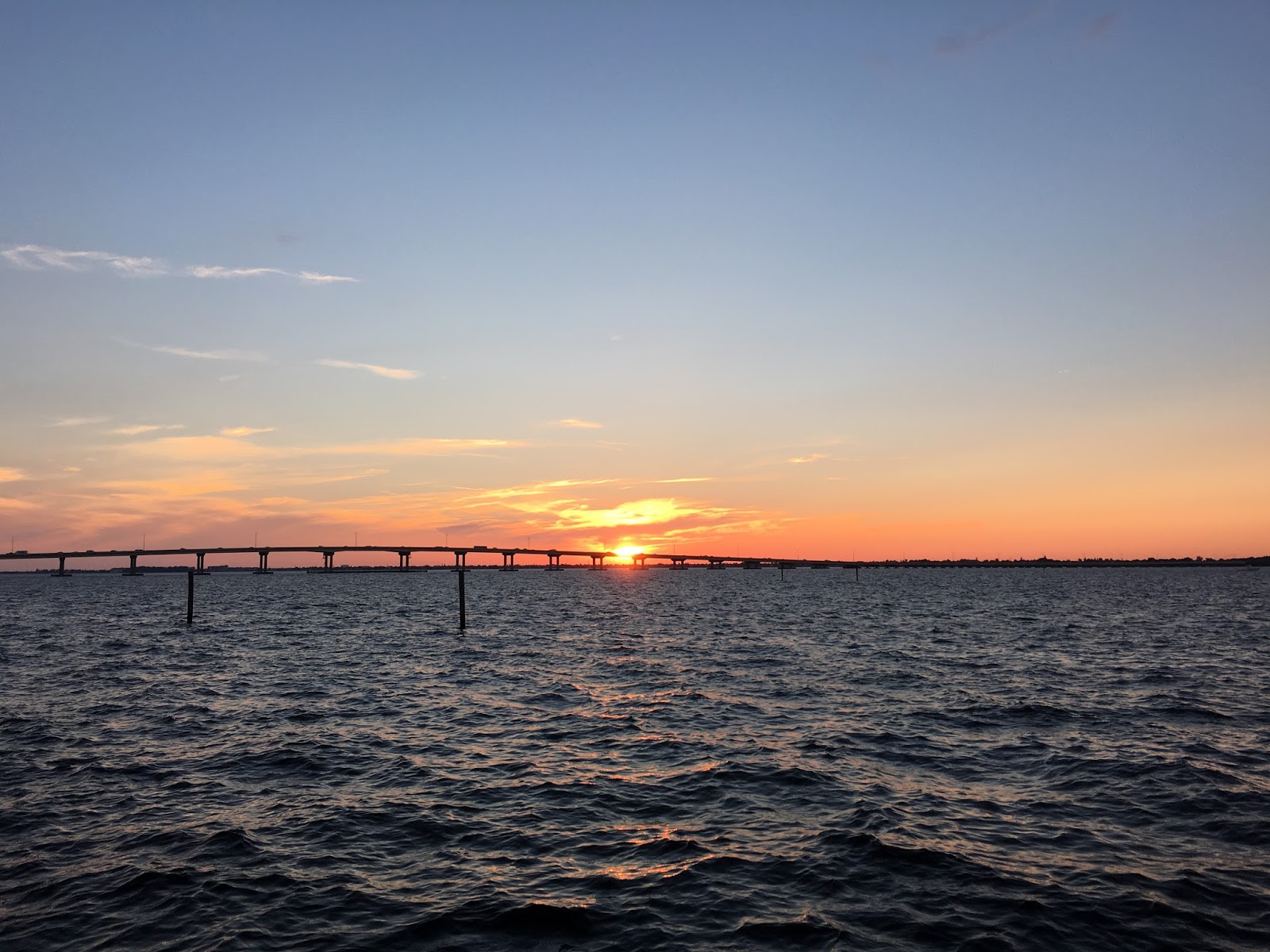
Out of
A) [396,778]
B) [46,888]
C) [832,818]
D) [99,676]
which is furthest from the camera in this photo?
[99,676]

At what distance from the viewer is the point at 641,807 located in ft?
72.7

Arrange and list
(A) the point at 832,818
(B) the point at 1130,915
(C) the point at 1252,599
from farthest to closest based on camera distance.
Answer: (C) the point at 1252,599
(A) the point at 832,818
(B) the point at 1130,915

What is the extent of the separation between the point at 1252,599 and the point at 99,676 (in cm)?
14893

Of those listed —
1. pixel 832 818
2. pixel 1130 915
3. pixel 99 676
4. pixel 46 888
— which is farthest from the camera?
pixel 99 676

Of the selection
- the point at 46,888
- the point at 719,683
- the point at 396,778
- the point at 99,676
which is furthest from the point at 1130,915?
the point at 99,676

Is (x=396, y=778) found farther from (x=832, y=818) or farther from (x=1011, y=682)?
(x=1011, y=682)

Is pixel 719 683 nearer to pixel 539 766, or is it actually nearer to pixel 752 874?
pixel 539 766

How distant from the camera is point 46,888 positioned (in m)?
16.7

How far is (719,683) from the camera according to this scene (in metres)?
43.8

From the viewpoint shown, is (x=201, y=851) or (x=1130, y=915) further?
(x=201, y=851)

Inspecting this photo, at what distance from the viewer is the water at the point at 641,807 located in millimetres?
15180

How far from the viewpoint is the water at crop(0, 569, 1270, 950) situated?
1518 cm

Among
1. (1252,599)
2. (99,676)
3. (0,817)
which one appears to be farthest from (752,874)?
(1252,599)

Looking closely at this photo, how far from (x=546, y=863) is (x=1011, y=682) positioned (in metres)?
32.7
